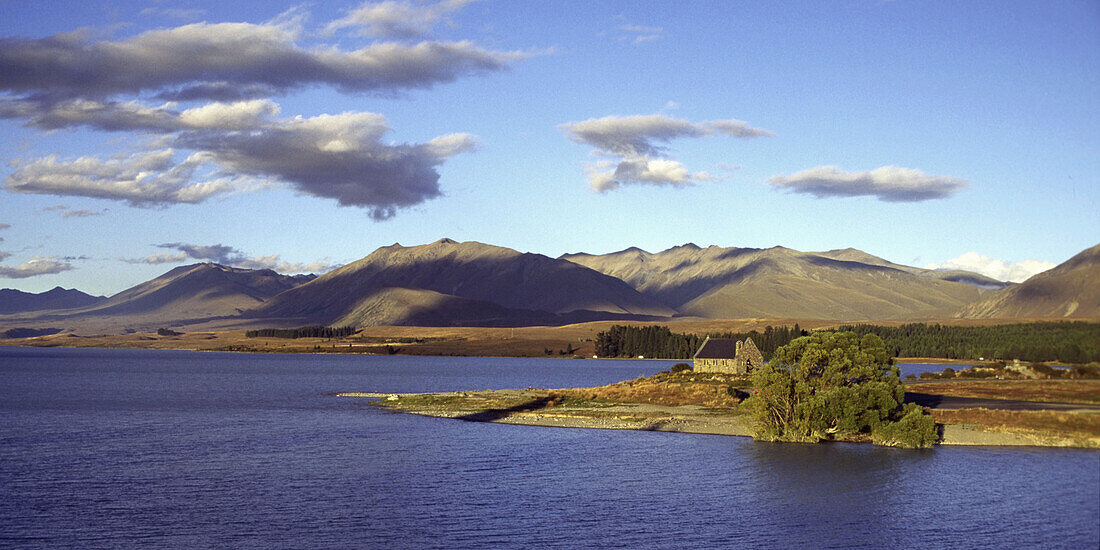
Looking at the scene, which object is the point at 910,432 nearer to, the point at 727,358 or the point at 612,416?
the point at 612,416

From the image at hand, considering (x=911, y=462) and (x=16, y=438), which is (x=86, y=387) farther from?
(x=911, y=462)

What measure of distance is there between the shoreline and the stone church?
28.9 meters

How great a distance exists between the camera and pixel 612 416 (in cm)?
9738

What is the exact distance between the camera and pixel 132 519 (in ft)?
160

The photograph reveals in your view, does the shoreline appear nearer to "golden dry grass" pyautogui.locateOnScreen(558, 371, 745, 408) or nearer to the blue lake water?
the blue lake water

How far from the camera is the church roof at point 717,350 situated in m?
137

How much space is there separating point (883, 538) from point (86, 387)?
14061 cm

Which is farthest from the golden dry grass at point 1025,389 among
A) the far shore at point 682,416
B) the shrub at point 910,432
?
the shrub at point 910,432

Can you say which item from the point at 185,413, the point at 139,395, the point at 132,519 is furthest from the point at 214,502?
the point at 139,395

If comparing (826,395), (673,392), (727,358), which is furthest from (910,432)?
(727,358)

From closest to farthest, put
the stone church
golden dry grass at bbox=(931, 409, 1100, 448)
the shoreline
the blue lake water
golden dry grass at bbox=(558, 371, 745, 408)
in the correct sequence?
1. the blue lake water
2. golden dry grass at bbox=(931, 409, 1100, 448)
3. the shoreline
4. golden dry grass at bbox=(558, 371, 745, 408)
5. the stone church

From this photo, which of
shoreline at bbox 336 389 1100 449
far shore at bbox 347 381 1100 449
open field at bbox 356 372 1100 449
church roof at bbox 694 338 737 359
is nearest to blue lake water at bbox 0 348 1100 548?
shoreline at bbox 336 389 1100 449

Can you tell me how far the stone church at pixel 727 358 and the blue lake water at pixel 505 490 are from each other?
51.1 metres

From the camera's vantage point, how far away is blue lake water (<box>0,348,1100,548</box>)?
46406mm
